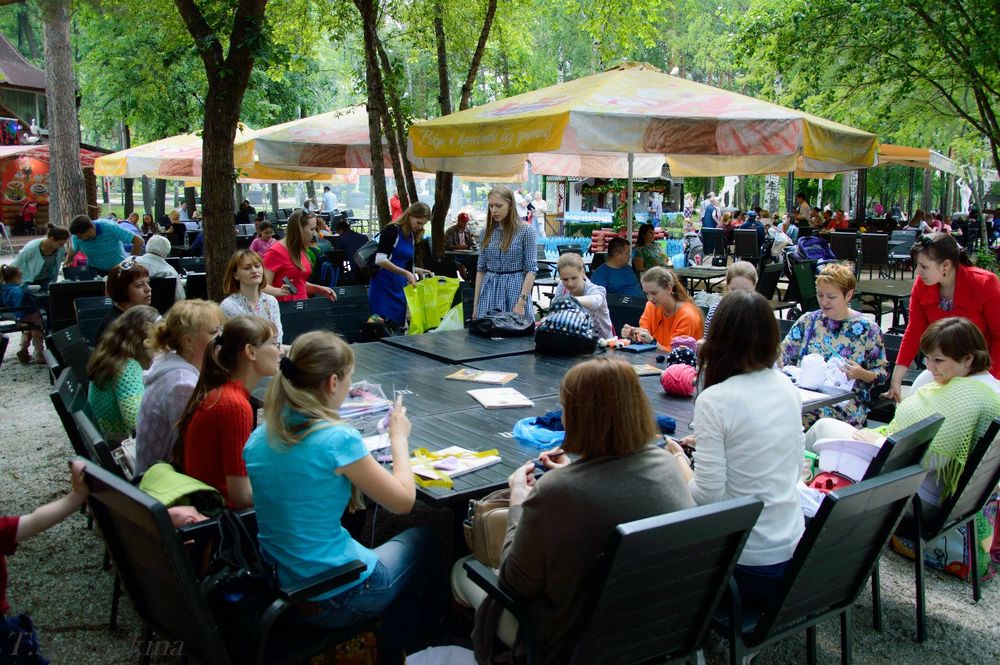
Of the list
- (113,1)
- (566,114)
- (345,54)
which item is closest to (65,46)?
(113,1)

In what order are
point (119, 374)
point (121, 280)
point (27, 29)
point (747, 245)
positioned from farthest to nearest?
1. point (27, 29)
2. point (747, 245)
3. point (121, 280)
4. point (119, 374)

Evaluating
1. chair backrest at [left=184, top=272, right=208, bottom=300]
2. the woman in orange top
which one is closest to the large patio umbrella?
the woman in orange top

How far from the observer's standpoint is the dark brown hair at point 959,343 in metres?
3.55

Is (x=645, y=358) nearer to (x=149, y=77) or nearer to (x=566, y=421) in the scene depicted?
(x=566, y=421)

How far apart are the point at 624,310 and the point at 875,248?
31.9 ft

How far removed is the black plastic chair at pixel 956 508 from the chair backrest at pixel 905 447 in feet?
0.86

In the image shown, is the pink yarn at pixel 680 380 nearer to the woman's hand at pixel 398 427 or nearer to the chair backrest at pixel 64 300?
the woman's hand at pixel 398 427

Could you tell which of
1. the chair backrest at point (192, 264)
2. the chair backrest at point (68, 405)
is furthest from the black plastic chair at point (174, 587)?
the chair backrest at point (192, 264)

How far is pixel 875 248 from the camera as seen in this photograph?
1448 cm

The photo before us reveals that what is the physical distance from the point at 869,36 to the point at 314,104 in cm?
1907

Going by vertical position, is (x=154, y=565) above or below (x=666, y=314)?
below

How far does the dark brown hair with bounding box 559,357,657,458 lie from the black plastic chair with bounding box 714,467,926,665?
0.57 metres

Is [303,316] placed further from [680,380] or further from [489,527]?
[489,527]

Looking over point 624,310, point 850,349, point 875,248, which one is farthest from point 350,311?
point 875,248
